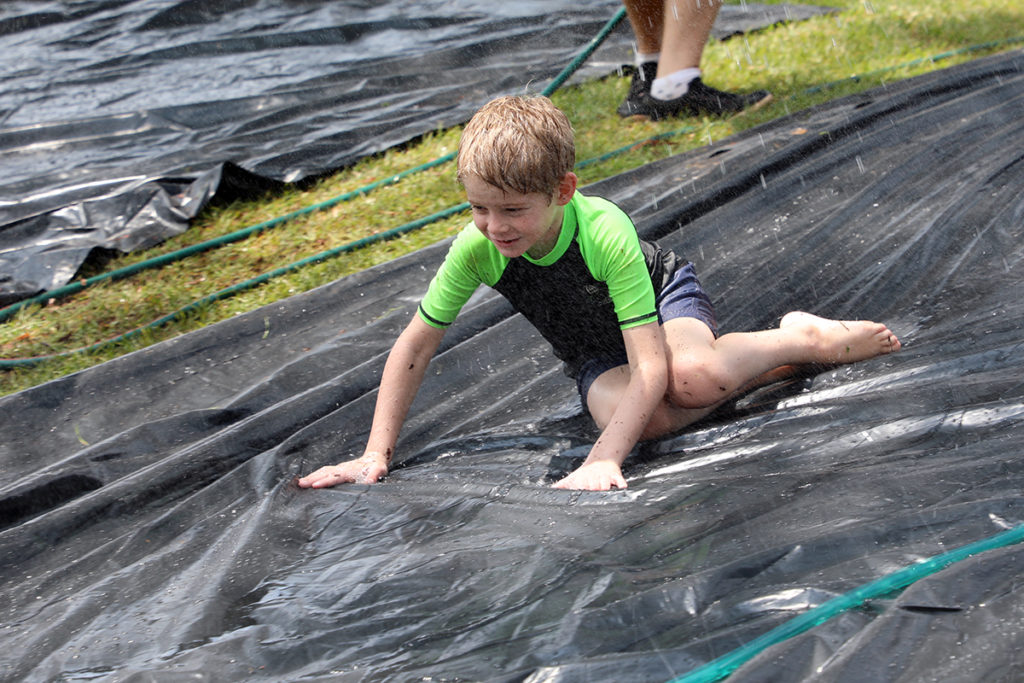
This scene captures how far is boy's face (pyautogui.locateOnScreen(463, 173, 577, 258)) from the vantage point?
211 cm

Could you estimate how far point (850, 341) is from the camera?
2465 mm

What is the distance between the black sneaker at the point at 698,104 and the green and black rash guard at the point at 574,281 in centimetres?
278

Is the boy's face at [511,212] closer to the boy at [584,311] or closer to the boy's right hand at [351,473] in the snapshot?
the boy at [584,311]

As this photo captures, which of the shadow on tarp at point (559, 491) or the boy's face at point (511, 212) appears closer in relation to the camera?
the shadow on tarp at point (559, 491)

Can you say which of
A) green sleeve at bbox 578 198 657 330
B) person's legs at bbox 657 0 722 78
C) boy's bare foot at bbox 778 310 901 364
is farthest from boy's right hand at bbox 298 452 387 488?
person's legs at bbox 657 0 722 78

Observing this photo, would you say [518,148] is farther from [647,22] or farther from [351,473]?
[647,22]

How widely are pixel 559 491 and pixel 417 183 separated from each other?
303cm

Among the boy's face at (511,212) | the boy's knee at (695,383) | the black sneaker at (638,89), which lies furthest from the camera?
the black sneaker at (638,89)

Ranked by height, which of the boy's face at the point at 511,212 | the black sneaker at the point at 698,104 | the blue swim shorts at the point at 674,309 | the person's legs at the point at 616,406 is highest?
the black sneaker at the point at 698,104

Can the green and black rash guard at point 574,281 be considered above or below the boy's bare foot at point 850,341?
above

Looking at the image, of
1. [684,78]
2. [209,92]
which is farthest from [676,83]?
[209,92]

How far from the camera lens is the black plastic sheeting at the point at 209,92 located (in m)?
4.19

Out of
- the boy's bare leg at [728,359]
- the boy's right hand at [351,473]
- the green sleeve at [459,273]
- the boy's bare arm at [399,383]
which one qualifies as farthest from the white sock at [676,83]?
the boy's right hand at [351,473]

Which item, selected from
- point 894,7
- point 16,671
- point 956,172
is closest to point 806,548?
point 16,671
